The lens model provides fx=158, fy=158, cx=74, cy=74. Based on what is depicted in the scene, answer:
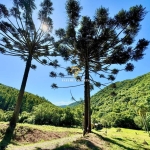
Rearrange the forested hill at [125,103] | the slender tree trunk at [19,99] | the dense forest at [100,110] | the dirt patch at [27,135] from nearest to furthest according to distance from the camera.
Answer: the dirt patch at [27,135] < the slender tree trunk at [19,99] < the dense forest at [100,110] < the forested hill at [125,103]

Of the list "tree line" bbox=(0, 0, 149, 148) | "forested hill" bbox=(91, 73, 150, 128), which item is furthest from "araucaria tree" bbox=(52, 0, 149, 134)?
"forested hill" bbox=(91, 73, 150, 128)

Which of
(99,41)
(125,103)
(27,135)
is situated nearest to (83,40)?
(99,41)

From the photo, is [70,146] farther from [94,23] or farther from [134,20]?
[134,20]

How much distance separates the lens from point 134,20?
12820 mm

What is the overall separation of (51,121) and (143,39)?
4057 centimetres

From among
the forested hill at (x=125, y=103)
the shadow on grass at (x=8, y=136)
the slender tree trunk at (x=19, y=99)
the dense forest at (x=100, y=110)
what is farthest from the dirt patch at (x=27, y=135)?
the forested hill at (x=125, y=103)

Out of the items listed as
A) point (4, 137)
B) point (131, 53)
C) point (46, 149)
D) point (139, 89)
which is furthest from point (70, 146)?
point (139, 89)

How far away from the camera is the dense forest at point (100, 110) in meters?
48.4

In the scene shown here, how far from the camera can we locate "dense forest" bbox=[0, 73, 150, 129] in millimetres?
48375

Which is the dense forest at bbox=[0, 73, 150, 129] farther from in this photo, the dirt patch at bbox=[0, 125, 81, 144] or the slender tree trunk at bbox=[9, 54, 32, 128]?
the slender tree trunk at bbox=[9, 54, 32, 128]

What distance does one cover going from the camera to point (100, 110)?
108m

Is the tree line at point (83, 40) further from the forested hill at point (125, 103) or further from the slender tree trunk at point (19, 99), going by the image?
the forested hill at point (125, 103)

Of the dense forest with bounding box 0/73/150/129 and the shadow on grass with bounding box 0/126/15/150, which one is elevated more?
the dense forest with bounding box 0/73/150/129

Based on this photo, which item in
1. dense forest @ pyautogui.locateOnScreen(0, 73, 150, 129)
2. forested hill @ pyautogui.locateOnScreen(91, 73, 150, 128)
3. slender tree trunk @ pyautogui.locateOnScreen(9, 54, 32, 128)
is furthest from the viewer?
forested hill @ pyautogui.locateOnScreen(91, 73, 150, 128)
